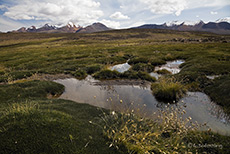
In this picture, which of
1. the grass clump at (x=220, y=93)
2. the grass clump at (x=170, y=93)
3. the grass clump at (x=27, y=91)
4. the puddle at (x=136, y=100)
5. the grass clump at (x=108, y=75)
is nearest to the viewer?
the puddle at (x=136, y=100)

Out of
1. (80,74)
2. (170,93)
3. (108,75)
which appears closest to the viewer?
(170,93)

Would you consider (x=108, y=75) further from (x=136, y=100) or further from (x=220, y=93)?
(x=220, y=93)

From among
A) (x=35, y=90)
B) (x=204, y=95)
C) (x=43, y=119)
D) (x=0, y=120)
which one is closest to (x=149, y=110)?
(x=204, y=95)

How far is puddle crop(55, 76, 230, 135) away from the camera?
6489 mm

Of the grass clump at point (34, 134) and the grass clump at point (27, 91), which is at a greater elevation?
the grass clump at point (34, 134)

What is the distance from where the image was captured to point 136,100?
8.81 metres

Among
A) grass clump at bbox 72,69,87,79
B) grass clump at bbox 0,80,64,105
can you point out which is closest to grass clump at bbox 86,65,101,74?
grass clump at bbox 72,69,87,79

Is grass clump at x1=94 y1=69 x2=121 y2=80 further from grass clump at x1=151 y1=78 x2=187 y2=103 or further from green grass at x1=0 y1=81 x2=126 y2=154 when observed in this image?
green grass at x1=0 y1=81 x2=126 y2=154

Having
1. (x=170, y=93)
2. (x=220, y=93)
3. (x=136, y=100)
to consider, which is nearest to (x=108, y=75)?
(x=136, y=100)

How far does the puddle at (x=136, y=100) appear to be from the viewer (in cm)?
649

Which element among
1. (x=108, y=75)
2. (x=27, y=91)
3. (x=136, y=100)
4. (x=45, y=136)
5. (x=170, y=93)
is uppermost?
(x=45, y=136)

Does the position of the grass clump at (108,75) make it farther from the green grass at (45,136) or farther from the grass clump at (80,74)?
the green grass at (45,136)

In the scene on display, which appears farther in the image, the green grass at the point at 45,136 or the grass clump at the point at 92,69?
the grass clump at the point at 92,69

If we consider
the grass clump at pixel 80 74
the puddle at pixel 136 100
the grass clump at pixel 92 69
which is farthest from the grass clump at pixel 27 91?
the grass clump at pixel 92 69
